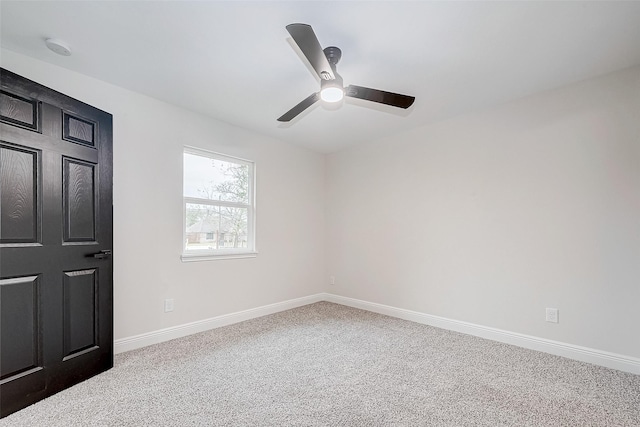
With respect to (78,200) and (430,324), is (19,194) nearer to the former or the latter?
(78,200)

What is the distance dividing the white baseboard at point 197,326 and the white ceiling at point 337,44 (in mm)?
2269

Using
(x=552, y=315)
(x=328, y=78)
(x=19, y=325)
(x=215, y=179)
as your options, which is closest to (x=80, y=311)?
(x=19, y=325)

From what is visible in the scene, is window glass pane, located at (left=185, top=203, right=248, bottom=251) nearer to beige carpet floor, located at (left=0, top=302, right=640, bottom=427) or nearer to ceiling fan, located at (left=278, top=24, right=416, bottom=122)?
beige carpet floor, located at (left=0, top=302, right=640, bottom=427)

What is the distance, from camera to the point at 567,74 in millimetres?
2525

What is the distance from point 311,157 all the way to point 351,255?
1.60m

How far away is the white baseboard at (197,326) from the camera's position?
274cm

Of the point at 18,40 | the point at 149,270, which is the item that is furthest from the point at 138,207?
the point at 18,40

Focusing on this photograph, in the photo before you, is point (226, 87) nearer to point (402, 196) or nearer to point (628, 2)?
point (402, 196)

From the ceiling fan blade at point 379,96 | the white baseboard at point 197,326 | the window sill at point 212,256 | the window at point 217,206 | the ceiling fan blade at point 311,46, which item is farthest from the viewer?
the window at point 217,206

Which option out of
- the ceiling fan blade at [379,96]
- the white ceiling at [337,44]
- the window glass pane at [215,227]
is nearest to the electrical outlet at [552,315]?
the white ceiling at [337,44]

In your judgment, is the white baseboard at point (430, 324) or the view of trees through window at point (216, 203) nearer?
the white baseboard at point (430, 324)

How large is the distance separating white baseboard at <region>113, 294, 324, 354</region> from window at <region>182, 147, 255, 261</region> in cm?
69

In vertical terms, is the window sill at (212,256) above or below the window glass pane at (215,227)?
below

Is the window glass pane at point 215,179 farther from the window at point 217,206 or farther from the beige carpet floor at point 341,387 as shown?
the beige carpet floor at point 341,387
